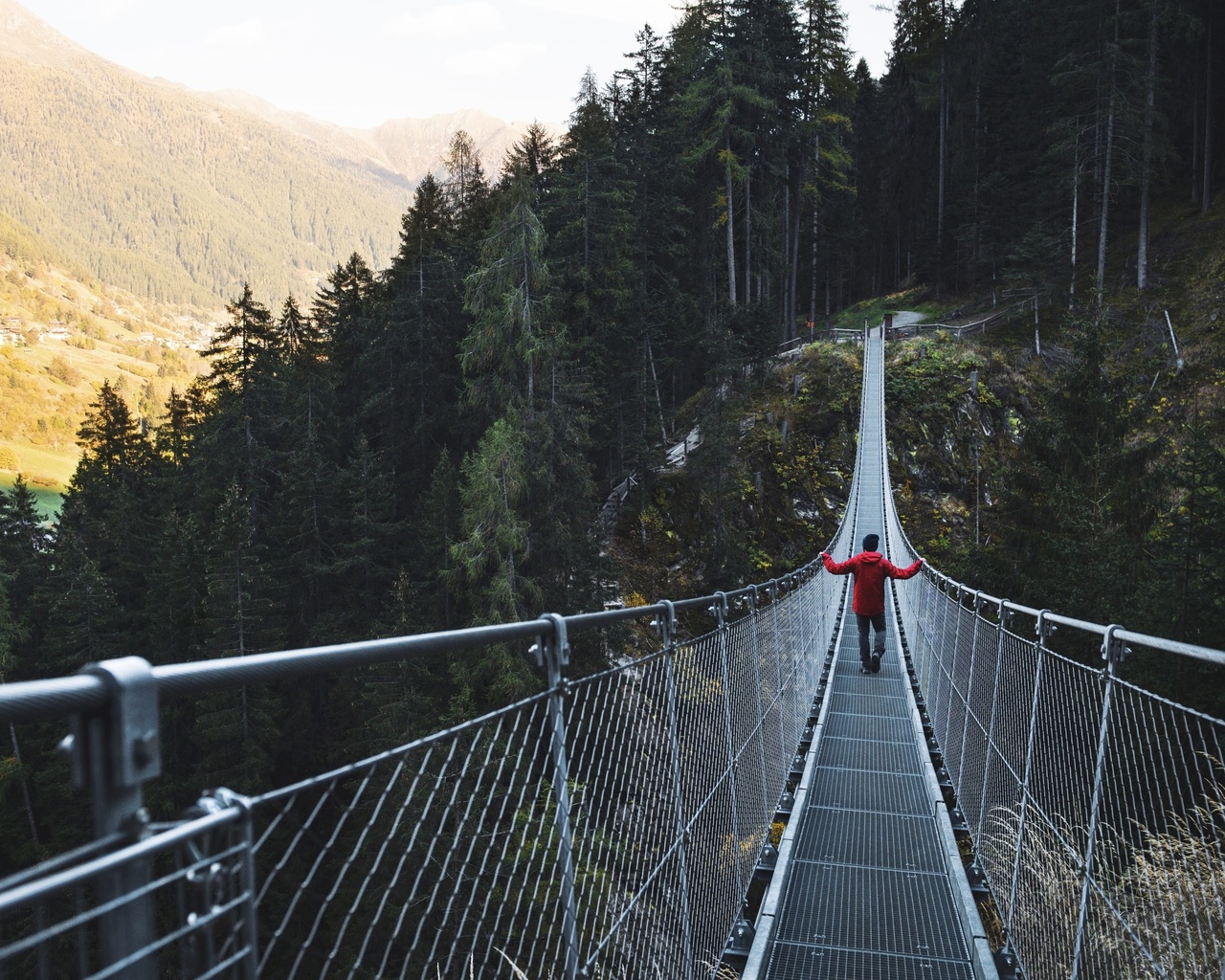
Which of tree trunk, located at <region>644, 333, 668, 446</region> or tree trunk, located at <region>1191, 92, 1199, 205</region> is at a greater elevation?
tree trunk, located at <region>1191, 92, 1199, 205</region>

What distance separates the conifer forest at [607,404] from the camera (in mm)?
17438

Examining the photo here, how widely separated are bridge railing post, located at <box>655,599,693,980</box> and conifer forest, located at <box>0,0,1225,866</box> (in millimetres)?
9458

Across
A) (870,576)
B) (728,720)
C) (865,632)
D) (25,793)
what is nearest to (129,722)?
(728,720)

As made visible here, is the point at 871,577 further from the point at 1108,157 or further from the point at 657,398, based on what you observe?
the point at 1108,157

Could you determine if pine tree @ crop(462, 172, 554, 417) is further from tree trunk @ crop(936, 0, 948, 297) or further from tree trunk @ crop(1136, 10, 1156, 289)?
tree trunk @ crop(936, 0, 948, 297)

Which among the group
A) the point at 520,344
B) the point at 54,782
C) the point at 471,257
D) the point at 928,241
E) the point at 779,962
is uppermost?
the point at 928,241

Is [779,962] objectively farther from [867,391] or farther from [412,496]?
[412,496]

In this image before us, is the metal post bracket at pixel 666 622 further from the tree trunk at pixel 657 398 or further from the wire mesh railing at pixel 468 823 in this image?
the tree trunk at pixel 657 398

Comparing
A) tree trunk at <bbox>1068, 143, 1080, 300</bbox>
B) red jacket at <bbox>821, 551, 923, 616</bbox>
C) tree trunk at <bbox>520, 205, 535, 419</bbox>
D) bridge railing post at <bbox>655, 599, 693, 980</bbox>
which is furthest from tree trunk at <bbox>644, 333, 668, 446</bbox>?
bridge railing post at <bbox>655, 599, 693, 980</bbox>

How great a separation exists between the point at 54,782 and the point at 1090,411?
78.5 ft

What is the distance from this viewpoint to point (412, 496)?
26703 mm

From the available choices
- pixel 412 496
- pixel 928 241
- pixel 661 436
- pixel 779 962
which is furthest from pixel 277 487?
pixel 928 241

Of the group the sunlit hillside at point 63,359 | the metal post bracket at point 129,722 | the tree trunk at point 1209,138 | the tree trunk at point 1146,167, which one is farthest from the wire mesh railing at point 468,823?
the sunlit hillside at point 63,359

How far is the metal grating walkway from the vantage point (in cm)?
377
